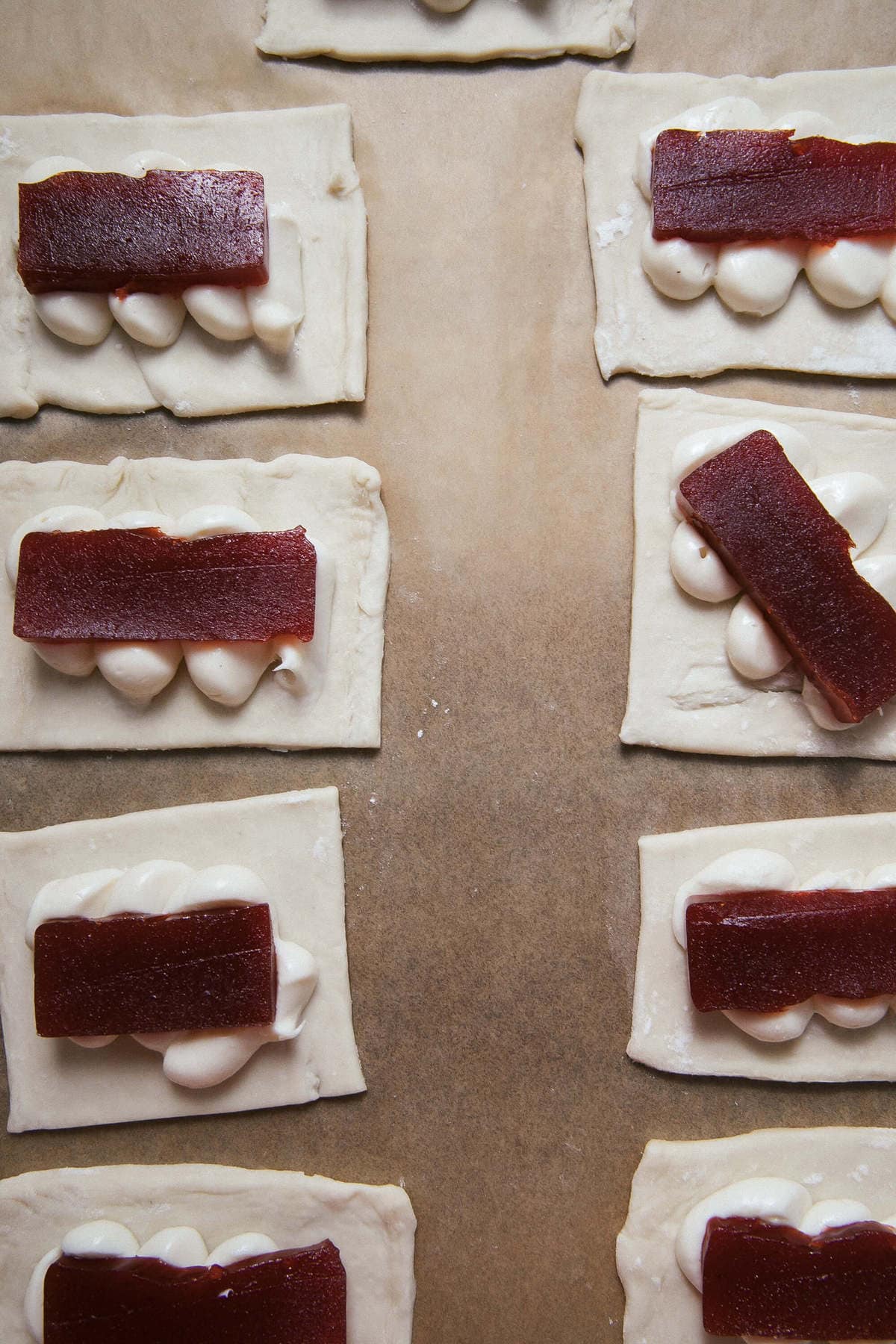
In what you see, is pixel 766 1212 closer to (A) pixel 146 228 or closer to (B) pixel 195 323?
(B) pixel 195 323

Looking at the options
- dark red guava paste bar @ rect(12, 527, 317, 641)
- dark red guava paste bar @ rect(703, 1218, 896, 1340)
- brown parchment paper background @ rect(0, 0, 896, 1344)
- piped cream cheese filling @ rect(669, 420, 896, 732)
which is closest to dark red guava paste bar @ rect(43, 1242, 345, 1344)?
brown parchment paper background @ rect(0, 0, 896, 1344)

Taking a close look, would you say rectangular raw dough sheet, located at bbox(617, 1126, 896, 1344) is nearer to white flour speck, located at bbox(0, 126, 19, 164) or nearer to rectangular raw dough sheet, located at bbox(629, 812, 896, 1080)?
rectangular raw dough sheet, located at bbox(629, 812, 896, 1080)

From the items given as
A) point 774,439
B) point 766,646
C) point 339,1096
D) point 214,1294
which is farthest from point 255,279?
point 214,1294

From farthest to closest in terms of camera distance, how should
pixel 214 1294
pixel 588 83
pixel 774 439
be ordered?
pixel 588 83 < pixel 774 439 < pixel 214 1294

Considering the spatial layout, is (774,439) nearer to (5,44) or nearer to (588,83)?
→ (588,83)

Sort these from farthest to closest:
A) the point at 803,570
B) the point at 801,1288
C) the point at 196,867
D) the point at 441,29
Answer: the point at 441,29
the point at 196,867
the point at 803,570
the point at 801,1288

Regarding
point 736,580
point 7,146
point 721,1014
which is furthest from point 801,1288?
point 7,146
